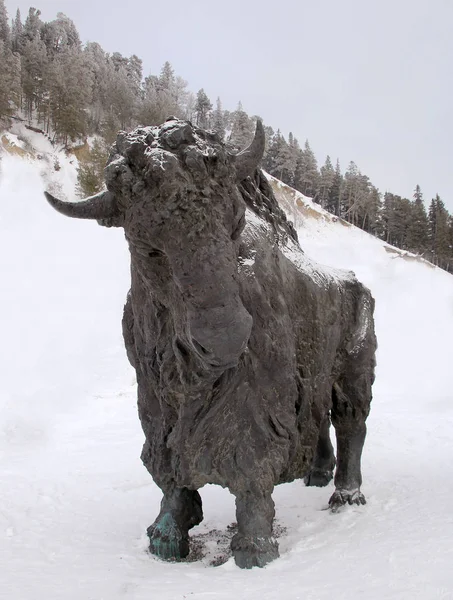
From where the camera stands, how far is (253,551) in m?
3.04

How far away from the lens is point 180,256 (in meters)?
2.41

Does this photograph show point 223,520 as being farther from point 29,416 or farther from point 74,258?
point 74,258

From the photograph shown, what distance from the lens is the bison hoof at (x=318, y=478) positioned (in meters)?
5.41

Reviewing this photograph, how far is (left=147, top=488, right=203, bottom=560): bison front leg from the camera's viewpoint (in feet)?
11.1

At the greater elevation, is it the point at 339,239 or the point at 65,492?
the point at 339,239

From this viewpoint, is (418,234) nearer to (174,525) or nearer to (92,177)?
(92,177)

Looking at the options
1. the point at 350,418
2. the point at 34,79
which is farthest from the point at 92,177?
the point at 34,79

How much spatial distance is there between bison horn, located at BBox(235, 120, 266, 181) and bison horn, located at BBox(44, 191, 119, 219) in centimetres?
60

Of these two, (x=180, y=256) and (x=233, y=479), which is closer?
(x=180, y=256)

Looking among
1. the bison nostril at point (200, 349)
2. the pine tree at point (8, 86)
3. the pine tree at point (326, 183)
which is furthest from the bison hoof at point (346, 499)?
the pine tree at point (326, 183)

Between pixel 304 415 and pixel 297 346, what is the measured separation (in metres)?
0.47

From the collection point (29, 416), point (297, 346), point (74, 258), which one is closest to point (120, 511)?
point (297, 346)

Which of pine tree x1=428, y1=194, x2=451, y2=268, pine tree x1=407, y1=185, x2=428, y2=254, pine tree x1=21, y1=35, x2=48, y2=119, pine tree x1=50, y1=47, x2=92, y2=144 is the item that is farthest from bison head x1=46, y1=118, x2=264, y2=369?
pine tree x1=407, y1=185, x2=428, y2=254

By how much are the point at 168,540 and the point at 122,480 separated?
2.08m
